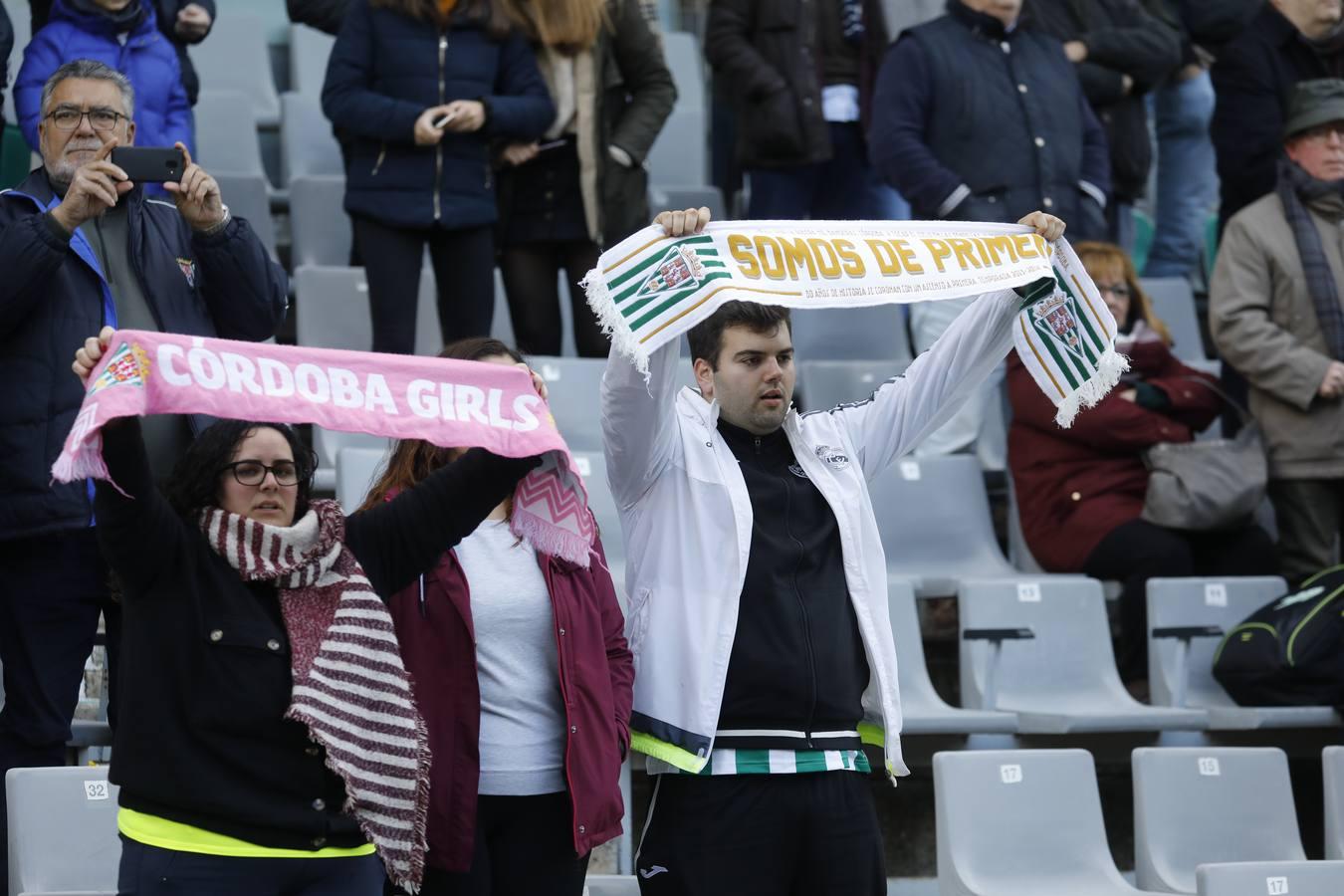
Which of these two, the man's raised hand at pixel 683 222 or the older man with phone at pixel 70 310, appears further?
the older man with phone at pixel 70 310

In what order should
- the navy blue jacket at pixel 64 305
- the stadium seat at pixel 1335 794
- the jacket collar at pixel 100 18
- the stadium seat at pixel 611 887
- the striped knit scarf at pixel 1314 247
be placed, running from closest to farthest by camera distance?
the navy blue jacket at pixel 64 305 < the stadium seat at pixel 611 887 < the stadium seat at pixel 1335 794 < the jacket collar at pixel 100 18 < the striped knit scarf at pixel 1314 247

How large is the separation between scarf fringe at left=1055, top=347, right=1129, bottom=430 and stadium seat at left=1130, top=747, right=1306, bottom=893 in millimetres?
1476

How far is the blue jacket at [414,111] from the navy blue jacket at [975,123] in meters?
1.23

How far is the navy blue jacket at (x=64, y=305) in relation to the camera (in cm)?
379

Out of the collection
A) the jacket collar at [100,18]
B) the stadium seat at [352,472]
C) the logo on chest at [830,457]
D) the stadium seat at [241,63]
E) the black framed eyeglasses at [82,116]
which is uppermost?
the stadium seat at [241,63]

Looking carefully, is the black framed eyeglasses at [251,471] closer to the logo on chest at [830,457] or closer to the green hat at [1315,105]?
the logo on chest at [830,457]

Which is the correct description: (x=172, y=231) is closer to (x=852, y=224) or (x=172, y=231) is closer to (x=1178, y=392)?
(x=852, y=224)

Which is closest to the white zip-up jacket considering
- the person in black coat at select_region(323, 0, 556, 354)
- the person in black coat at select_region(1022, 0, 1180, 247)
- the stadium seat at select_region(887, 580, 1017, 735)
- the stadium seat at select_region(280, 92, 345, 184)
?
the stadium seat at select_region(887, 580, 1017, 735)

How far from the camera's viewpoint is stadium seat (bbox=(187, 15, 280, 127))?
8.20 m

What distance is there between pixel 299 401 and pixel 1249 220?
402cm

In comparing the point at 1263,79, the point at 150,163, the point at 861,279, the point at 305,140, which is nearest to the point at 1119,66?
the point at 1263,79

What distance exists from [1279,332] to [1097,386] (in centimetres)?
260

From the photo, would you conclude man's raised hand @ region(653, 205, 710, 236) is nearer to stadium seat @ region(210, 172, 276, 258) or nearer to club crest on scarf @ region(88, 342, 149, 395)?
club crest on scarf @ region(88, 342, 149, 395)

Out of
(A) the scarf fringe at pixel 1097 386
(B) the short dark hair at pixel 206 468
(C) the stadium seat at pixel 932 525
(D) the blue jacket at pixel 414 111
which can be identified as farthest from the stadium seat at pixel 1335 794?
(B) the short dark hair at pixel 206 468
